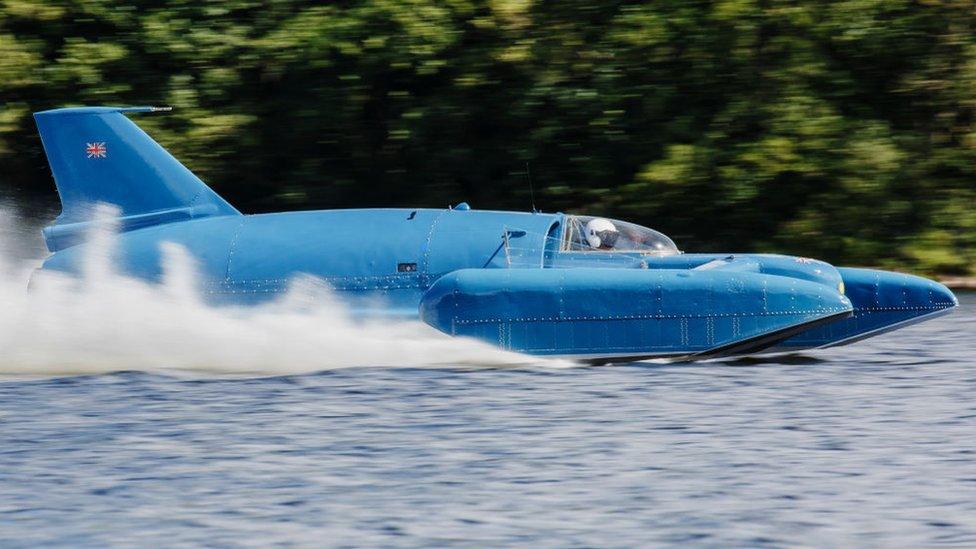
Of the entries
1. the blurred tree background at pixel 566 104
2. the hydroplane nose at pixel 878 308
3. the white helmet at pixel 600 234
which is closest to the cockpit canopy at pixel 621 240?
the white helmet at pixel 600 234

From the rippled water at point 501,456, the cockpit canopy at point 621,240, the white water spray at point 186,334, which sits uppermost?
the cockpit canopy at point 621,240

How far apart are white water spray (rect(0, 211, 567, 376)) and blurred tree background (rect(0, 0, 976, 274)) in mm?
8024

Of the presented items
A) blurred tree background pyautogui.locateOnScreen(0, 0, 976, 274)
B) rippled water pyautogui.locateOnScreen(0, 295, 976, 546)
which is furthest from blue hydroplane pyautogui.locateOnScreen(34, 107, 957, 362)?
blurred tree background pyautogui.locateOnScreen(0, 0, 976, 274)

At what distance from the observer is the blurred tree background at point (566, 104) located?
18.9m

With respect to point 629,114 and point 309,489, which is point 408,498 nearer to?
point 309,489

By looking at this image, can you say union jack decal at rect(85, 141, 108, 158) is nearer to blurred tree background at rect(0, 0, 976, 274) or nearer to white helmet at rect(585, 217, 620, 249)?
white helmet at rect(585, 217, 620, 249)

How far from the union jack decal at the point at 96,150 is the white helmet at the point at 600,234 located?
14.8 ft

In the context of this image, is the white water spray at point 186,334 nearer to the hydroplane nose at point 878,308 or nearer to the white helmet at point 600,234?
the white helmet at point 600,234

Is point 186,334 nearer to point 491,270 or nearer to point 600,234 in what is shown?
point 491,270

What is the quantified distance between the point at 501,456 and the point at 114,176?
238 inches

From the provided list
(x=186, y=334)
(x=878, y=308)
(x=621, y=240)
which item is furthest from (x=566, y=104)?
(x=186, y=334)

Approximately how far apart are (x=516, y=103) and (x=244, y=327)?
29.1 feet

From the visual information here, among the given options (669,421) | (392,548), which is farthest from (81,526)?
(669,421)

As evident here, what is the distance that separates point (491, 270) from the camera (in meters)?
11.6
